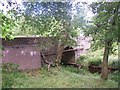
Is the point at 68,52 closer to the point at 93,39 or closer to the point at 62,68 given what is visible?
the point at 62,68

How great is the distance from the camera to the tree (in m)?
2.17

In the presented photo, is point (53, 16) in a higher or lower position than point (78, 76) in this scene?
higher

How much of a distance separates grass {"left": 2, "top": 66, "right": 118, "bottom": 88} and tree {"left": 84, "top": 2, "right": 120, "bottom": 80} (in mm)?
135

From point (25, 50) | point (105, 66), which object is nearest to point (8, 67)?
point (25, 50)

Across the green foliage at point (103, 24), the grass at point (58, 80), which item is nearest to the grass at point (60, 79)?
the grass at point (58, 80)

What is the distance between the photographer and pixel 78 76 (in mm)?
2619

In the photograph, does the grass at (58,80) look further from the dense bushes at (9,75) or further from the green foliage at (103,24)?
the green foliage at (103,24)

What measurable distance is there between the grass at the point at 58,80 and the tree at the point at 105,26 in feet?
0.44

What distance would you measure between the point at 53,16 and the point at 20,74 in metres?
0.74

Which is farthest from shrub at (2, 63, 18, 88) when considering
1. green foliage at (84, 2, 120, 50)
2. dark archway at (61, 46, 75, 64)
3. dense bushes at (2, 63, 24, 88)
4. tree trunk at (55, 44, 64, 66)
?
green foliage at (84, 2, 120, 50)

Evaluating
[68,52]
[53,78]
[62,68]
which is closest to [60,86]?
[53,78]

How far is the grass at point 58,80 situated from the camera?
2.39 m

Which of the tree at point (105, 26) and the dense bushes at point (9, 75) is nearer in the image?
the tree at point (105, 26)

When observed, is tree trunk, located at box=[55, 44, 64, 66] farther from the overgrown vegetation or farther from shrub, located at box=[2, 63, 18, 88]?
shrub, located at box=[2, 63, 18, 88]
